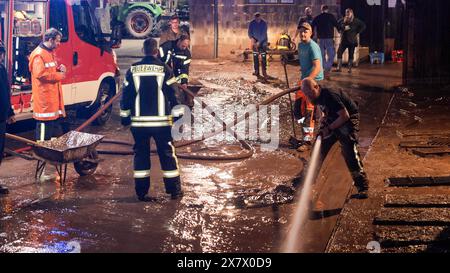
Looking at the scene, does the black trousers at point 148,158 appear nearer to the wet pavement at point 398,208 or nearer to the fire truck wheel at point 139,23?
the wet pavement at point 398,208

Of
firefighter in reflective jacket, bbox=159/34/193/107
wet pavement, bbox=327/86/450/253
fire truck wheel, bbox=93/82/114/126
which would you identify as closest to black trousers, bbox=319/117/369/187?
wet pavement, bbox=327/86/450/253

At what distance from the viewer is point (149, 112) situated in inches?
311

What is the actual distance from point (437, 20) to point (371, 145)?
7974 mm

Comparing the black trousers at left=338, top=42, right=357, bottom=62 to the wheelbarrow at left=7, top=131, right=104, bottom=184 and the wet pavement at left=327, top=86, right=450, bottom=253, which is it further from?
the wheelbarrow at left=7, top=131, right=104, bottom=184

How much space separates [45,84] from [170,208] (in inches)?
123

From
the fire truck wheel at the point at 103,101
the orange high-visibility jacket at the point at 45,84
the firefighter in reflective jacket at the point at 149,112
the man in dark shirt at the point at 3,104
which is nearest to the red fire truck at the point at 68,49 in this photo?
the fire truck wheel at the point at 103,101

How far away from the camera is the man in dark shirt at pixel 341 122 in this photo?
7.63m

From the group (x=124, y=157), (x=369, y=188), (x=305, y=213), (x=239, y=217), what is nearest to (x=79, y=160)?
(x=124, y=157)

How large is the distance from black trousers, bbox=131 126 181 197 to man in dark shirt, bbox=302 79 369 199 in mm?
1728

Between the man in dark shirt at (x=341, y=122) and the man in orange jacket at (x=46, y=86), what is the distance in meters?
3.86

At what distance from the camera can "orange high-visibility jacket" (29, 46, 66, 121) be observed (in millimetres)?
9531

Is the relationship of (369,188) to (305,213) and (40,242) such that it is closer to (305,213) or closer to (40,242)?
(305,213)

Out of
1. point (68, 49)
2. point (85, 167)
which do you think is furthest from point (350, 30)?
point (85, 167)
